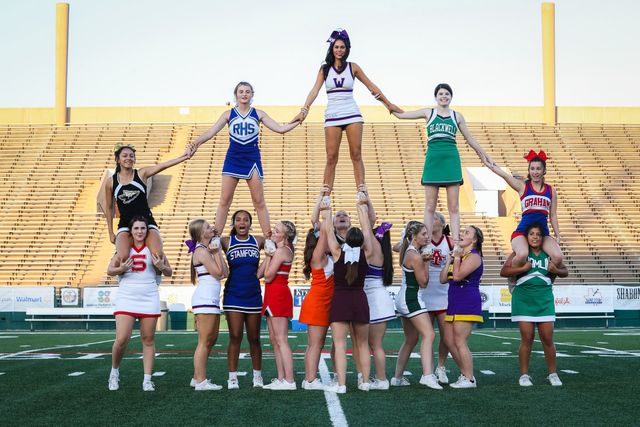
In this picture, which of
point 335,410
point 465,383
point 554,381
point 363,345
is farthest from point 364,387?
point 554,381

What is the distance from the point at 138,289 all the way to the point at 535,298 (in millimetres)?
3845

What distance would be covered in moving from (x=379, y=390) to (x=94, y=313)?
1690 centimetres

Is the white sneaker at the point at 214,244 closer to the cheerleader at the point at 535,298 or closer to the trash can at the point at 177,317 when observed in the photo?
the cheerleader at the point at 535,298

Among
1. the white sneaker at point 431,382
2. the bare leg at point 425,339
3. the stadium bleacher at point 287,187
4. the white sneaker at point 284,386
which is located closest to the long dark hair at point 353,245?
the bare leg at point 425,339

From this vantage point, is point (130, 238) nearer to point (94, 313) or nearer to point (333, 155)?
point (333, 155)

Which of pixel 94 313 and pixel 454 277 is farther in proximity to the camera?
pixel 94 313

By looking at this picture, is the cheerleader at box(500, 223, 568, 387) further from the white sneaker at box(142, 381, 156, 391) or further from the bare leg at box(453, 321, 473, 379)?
the white sneaker at box(142, 381, 156, 391)

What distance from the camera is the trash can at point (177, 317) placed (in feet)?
78.5

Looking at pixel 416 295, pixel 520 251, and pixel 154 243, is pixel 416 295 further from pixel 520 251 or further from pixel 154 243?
pixel 154 243

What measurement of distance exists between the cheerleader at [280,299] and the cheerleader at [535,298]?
2.16m

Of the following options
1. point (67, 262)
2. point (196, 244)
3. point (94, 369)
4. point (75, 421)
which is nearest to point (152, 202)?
point (67, 262)

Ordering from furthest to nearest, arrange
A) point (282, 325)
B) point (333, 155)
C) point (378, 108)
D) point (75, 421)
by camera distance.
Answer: point (378, 108) < point (333, 155) < point (282, 325) < point (75, 421)

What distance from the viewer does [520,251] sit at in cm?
808

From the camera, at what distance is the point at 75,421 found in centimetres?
591
